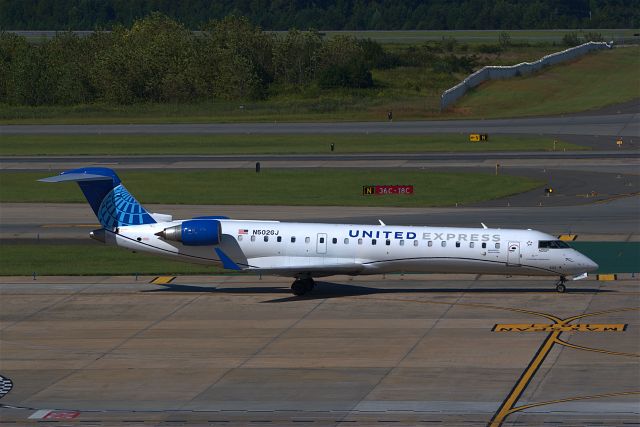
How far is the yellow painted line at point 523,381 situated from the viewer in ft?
105

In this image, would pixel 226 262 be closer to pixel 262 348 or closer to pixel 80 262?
pixel 262 348

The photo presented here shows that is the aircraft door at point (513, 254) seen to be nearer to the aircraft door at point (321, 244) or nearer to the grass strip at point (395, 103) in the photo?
the aircraft door at point (321, 244)

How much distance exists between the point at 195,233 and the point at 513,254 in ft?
44.8

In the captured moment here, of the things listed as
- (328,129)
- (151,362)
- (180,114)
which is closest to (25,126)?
(180,114)

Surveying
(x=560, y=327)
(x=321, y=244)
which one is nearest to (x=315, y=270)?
(x=321, y=244)

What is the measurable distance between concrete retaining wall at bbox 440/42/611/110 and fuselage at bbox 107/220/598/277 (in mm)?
79821

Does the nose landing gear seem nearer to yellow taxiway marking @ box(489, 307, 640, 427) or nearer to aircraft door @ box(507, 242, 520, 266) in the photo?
aircraft door @ box(507, 242, 520, 266)

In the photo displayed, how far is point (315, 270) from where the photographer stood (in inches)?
1951

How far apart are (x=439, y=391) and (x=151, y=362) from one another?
10.3 meters

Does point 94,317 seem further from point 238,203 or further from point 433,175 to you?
point 433,175

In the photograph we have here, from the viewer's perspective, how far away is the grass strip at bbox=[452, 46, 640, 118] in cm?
12825

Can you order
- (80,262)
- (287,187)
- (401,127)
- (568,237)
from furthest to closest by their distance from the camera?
(401,127)
(287,187)
(568,237)
(80,262)

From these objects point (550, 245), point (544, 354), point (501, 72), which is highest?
point (501, 72)

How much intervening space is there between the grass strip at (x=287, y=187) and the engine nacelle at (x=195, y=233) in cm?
2520
